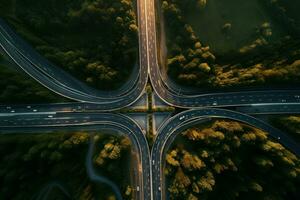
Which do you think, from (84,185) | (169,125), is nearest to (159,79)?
(169,125)

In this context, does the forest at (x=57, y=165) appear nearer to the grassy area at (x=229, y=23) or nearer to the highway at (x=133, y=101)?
the highway at (x=133, y=101)

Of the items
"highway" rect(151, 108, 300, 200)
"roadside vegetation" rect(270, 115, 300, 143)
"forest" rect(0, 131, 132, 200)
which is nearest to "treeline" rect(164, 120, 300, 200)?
"highway" rect(151, 108, 300, 200)

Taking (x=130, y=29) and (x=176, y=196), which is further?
(x=130, y=29)

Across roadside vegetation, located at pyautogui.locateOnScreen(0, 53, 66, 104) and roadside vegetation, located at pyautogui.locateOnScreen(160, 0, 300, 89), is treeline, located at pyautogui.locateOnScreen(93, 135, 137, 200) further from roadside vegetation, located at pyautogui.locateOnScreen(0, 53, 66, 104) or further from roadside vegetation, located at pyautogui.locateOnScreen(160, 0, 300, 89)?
roadside vegetation, located at pyautogui.locateOnScreen(160, 0, 300, 89)

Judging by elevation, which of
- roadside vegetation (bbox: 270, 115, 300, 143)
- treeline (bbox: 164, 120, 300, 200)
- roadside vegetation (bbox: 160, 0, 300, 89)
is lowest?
treeline (bbox: 164, 120, 300, 200)

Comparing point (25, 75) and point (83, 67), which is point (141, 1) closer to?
point (83, 67)

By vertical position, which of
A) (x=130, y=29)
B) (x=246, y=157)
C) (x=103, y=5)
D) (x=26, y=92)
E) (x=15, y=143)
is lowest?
(x=246, y=157)
